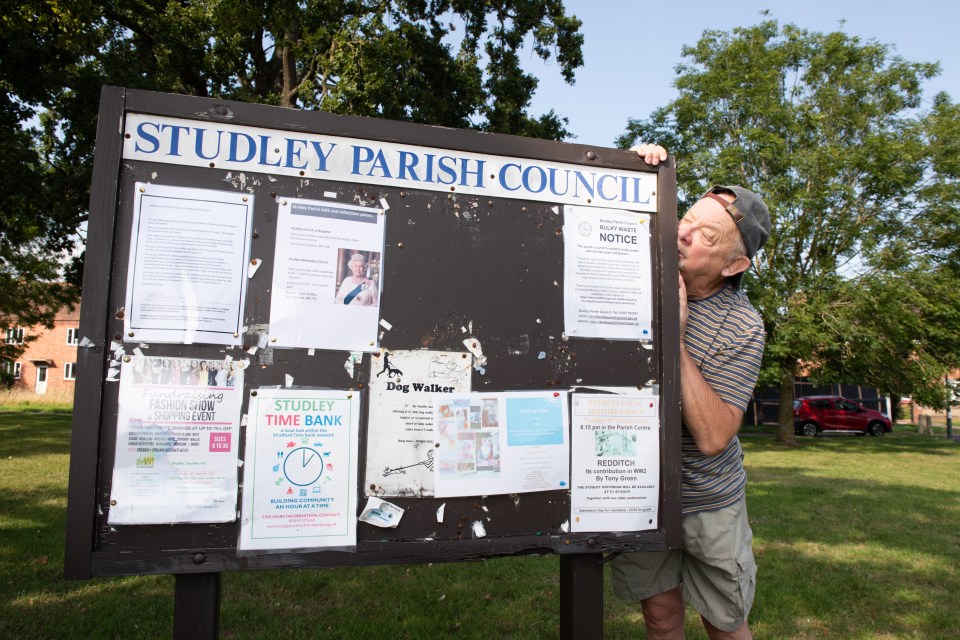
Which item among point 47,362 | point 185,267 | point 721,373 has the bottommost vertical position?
point 721,373

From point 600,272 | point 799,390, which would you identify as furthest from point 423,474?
point 799,390

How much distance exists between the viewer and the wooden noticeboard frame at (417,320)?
1687 mm

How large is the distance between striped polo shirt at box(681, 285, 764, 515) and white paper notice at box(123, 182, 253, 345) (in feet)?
5.00

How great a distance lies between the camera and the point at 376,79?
10469 millimetres

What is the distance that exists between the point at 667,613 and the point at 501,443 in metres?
1.00

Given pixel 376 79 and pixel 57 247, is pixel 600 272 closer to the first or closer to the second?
pixel 376 79

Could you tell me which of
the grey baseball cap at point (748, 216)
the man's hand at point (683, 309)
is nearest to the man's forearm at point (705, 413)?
the man's hand at point (683, 309)

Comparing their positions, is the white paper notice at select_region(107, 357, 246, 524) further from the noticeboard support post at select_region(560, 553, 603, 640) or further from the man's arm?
the man's arm

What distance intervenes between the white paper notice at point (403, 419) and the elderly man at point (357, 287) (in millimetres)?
168

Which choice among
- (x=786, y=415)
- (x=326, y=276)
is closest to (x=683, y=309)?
(x=326, y=276)

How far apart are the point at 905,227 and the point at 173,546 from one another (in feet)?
68.5

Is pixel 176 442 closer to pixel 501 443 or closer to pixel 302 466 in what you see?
pixel 302 466

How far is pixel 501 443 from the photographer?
1969 mm

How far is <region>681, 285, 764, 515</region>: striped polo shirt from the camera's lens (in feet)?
7.27
